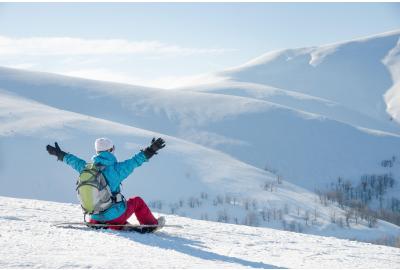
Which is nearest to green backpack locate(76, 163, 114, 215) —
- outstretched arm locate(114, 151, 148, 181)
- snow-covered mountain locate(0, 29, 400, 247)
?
outstretched arm locate(114, 151, 148, 181)

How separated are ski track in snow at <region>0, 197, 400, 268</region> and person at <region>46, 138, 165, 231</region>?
257mm

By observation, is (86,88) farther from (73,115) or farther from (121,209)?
(121,209)

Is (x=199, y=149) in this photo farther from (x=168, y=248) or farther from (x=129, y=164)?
(x=168, y=248)

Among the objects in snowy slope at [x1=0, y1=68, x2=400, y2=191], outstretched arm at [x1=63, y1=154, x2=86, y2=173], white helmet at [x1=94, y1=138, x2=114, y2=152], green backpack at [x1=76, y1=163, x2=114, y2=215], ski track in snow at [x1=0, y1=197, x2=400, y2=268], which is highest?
snowy slope at [x1=0, y1=68, x2=400, y2=191]

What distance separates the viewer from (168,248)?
5945 mm

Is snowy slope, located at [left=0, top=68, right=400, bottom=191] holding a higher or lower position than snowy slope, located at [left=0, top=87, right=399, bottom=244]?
higher

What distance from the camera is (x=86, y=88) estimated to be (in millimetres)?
101625

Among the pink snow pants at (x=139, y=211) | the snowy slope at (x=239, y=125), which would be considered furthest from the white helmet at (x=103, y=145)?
the snowy slope at (x=239, y=125)

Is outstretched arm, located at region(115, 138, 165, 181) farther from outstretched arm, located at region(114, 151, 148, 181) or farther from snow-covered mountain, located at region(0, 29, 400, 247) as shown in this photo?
snow-covered mountain, located at region(0, 29, 400, 247)

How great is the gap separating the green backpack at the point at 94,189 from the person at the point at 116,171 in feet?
0.25

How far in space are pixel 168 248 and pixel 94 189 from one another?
4.49 feet

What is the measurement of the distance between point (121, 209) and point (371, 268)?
3436 mm

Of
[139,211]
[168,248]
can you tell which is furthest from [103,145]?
[168,248]

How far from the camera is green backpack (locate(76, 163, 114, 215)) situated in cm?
654
